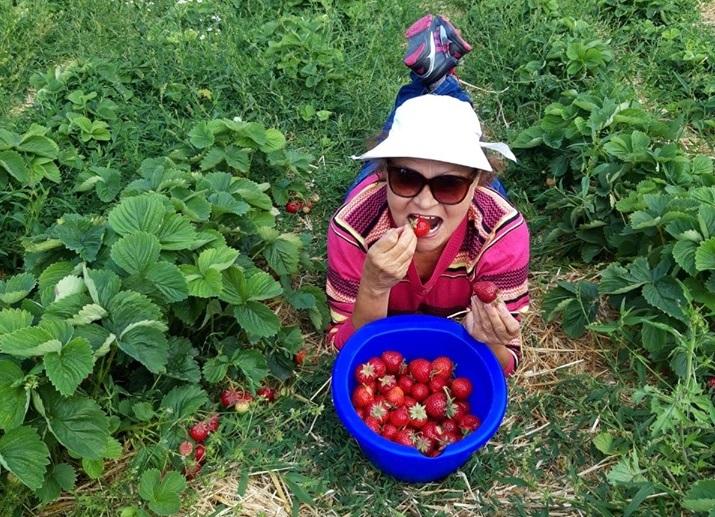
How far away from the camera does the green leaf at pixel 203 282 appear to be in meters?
2.61

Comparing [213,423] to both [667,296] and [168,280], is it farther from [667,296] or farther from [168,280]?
[667,296]

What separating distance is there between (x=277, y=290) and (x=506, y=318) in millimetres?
868

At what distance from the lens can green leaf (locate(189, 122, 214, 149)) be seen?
359 cm

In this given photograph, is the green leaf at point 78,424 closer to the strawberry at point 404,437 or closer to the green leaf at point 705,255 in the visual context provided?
the strawberry at point 404,437

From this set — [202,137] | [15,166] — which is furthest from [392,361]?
[15,166]

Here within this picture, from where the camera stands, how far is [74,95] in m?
4.11

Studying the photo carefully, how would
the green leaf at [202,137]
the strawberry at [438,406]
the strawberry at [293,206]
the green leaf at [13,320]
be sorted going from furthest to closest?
the strawberry at [293,206] < the green leaf at [202,137] < the strawberry at [438,406] < the green leaf at [13,320]

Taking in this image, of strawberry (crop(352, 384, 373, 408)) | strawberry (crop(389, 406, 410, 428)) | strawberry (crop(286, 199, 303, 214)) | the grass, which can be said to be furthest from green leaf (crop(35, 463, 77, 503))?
strawberry (crop(286, 199, 303, 214))

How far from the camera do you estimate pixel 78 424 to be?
230 centimetres

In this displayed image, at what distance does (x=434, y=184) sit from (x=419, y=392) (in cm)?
77

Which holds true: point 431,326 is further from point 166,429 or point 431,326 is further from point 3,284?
point 3,284

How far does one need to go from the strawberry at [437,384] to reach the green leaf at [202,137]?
5.37 ft

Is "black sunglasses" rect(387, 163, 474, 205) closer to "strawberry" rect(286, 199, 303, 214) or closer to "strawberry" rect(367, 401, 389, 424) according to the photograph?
"strawberry" rect(367, 401, 389, 424)

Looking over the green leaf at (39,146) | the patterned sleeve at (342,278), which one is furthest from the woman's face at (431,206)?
the green leaf at (39,146)
